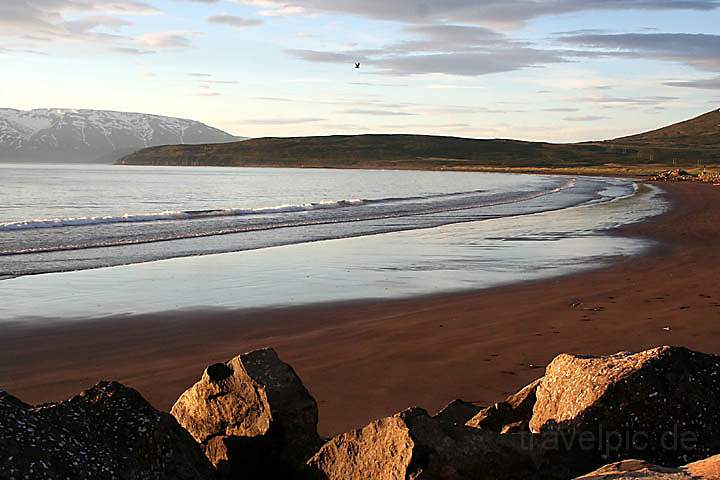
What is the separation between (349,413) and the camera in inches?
269

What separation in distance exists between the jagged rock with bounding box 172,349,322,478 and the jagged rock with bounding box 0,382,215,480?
501 millimetres

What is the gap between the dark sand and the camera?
7.69 meters

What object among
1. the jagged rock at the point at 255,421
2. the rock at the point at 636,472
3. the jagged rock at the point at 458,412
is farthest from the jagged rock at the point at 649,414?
the jagged rock at the point at 255,421

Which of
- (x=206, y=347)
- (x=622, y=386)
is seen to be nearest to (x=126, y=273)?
(x=206, y=347)

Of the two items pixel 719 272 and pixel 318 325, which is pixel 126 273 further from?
pixel 719 272

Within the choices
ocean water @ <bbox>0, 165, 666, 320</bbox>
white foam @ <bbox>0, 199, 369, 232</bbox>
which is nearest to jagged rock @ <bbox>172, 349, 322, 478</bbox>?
ocean water @ <bbox>0, 165, 666, 320</bbox>

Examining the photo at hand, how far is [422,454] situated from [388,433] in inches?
9.6

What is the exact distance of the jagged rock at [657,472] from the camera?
11.0 ft

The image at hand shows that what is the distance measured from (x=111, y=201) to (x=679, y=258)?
38.8m

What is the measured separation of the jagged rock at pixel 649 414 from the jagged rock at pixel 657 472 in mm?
765

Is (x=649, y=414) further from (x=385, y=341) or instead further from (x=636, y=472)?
(x=385, y=341)

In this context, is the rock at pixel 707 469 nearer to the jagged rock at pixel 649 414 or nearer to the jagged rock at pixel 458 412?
the jagged rock at pixel 649 414

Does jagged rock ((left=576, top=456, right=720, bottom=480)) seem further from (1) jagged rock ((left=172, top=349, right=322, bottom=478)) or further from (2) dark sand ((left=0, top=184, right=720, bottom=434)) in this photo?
(2) dark sand ((left=0, top=184, right=720, bottom=434))

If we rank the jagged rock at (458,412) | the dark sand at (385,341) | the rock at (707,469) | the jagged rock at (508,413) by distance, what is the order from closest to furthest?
the rock at (707,469)
the jagged rock at (508,413)
the jagged rock at (458,412)
the dark sand at (385,341)
